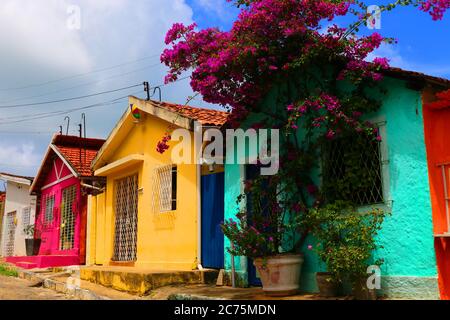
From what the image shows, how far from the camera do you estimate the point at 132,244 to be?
12.7m

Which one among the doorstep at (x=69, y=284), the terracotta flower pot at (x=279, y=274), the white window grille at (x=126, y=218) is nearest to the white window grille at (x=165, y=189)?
the white window grille at (x=126, y=218)

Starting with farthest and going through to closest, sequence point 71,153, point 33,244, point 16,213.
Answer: point 16,213 → point 33,244 → point 71,153

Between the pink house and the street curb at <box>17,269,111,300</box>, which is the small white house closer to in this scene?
the pink house

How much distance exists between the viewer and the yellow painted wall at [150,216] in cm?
1002

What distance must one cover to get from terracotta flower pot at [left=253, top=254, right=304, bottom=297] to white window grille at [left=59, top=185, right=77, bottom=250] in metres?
10.9

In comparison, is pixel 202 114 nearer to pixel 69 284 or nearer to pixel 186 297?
pixel 69 284

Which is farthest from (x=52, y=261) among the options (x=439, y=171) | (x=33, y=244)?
(x=439, y=171)

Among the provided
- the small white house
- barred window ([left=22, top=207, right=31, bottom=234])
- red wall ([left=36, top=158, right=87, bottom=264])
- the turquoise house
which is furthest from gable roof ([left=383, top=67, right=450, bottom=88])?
barred window ([left=22, top=207, right=31, bottom=234])

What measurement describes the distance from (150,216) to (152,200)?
368 millimetres

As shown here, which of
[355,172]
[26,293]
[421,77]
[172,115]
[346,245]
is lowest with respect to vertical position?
[26,293]

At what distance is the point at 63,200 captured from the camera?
17.7 m

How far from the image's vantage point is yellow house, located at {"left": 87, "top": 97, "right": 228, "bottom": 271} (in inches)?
383

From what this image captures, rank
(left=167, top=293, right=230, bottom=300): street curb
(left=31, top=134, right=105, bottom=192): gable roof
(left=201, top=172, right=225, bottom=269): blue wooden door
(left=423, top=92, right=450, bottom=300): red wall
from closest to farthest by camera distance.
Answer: (left=423, top=92, right=450, bottom=300): red wall
(left=167, top=293, right=230, bottom=300): street curb
(left=201, top=172, right=225, bottom=269): blue wooden door
(left=31, top=134, right=105, bottom=192): gable roof
